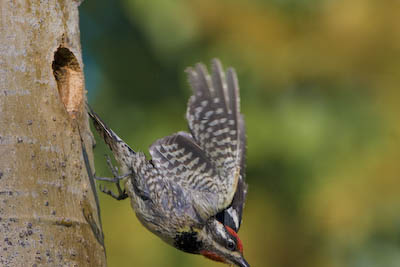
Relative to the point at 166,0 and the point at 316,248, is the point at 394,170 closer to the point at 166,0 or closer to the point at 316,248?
the point at 316,248

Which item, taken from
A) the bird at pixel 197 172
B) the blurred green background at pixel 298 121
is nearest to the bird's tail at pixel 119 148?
the bird at pixel 197 172

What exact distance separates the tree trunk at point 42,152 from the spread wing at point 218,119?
1.13 m

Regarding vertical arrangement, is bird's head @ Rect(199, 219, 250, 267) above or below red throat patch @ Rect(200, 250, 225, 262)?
above

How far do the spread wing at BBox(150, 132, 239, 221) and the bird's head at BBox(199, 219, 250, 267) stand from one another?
0.28 feet

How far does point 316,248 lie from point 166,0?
263 centimetres

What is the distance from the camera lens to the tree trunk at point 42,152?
10.3ft

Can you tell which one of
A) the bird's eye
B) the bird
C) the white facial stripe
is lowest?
the bird's eye

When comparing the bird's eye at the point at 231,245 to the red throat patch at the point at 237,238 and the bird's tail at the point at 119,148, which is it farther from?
the bird's tail at the point at 119,148

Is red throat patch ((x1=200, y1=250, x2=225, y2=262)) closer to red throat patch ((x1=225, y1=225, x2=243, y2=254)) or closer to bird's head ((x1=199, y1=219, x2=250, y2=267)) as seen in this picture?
bird's head ((x1=199, y1=219, x2=250, y2=267))

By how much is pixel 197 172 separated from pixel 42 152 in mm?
1579

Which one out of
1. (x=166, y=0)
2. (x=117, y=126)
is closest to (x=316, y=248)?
(x=117, y=126)

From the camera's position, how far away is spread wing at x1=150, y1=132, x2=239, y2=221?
15.2 ft

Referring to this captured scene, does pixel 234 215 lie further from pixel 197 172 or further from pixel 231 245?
pixel 197 172

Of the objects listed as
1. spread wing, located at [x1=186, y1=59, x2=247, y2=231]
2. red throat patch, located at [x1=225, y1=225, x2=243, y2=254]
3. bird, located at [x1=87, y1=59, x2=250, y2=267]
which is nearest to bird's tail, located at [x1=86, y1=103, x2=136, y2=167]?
bird, located at [x1=87, y1=59, x2=250, y2=267]
